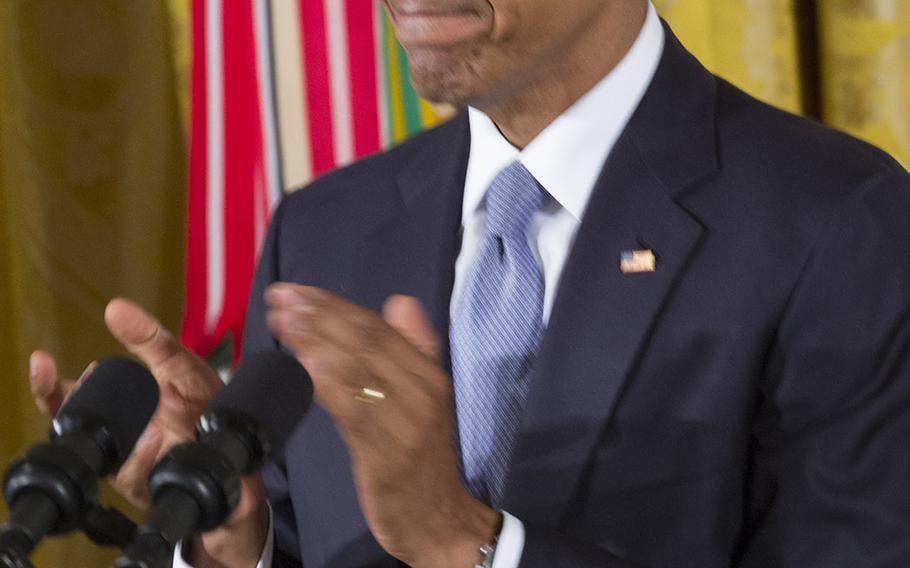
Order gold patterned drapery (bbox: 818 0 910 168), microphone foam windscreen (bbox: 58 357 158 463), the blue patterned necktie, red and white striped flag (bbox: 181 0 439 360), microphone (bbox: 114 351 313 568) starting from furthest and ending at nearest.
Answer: red and white striped flag (bbox: 181 0 439 360) < gold patterned drapery (bbox: 818 0 910 168) < the blue patterned necktie < microphone foam windscreen (bbox: 58 357 158 463) < microphone (bbox: 114 351 313 568)

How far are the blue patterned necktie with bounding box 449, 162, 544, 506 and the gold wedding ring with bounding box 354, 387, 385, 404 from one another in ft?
1.00

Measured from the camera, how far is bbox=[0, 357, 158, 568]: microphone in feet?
2.07

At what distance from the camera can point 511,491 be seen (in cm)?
106

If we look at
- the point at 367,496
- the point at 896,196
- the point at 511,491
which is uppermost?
the point at 896,196

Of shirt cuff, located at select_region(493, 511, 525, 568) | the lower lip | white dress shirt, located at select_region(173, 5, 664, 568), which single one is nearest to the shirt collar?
white dress shirt, located at select_region(173, 5, 664, 568)

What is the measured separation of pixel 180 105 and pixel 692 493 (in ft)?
3.49

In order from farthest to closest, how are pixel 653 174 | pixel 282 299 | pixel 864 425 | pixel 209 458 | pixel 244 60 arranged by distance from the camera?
pixel 244 60 < pixel 653 174 < pixel 864 425 < pixel 282 299 < pixel 209 458

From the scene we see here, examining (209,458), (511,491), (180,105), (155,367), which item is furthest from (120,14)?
(209,458)

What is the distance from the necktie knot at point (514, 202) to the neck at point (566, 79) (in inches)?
1.4

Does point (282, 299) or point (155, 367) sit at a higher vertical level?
point (282, 299)

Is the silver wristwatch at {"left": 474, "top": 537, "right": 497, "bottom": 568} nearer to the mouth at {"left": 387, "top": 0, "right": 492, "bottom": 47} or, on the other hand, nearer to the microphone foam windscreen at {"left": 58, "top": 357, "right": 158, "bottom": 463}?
the microphone foam windscreen at {"left": 58, "top": 357, "right": 158, "bottom": 463}

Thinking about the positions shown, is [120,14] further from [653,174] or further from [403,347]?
[403,347]

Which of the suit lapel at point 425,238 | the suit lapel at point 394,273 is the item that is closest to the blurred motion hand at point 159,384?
the suit lapel at point 394,273

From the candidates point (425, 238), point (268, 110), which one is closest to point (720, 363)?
point (425, 238)
